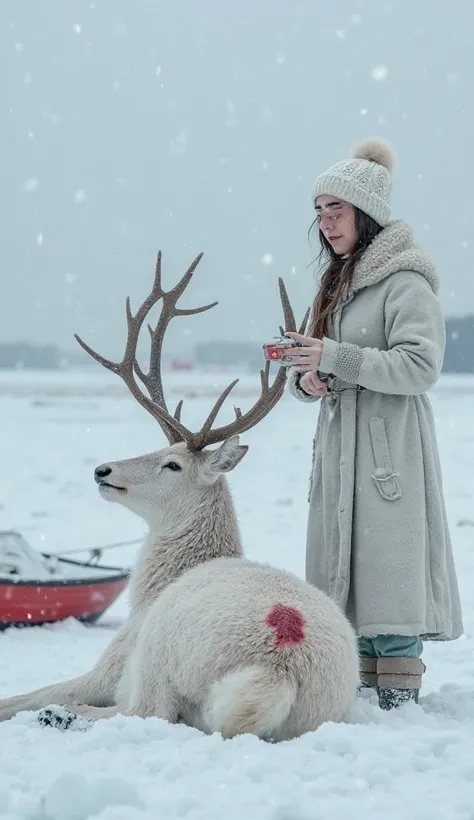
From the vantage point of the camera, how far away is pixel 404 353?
3.70m

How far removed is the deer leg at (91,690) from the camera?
386 cm

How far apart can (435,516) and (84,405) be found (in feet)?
90.3

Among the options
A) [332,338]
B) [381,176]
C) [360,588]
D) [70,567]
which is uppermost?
[381,176]

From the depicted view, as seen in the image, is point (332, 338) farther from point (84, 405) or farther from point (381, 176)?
point (84, 405)

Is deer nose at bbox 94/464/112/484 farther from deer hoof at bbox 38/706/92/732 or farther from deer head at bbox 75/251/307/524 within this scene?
deer hoof at bbox 38/706/92/732

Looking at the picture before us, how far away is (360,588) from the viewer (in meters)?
3.88

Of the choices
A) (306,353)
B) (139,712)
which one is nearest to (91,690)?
(139,712)

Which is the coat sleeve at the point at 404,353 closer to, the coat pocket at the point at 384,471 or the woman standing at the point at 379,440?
the woman standing at the point at 379,440

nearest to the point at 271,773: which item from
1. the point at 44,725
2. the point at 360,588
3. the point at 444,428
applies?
the point at 44,725

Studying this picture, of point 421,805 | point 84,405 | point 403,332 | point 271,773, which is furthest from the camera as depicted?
point 84,405

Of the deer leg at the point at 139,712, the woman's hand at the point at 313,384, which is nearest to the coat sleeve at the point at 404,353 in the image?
the woman's hand at the point at 313,384

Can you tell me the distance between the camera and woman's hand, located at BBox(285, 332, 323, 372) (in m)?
3.74

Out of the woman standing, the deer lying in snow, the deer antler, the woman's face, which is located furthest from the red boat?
the woman's face

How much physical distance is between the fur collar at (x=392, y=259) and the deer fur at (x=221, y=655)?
894mm
